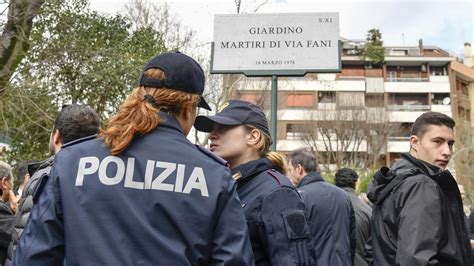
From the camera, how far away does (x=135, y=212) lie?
182 cm

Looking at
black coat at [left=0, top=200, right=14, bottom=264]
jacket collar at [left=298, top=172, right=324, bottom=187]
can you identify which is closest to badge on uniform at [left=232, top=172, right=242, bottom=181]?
black coat at [left=0, top=200, right=14, bottom=264]

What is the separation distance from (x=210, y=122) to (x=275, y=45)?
328 cm

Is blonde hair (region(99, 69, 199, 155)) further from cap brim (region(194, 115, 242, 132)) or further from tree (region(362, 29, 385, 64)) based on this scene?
tree (region(362, 29, 385, 64))

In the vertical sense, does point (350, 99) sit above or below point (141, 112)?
above

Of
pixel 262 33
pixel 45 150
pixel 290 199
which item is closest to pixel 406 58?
pixel 45 150

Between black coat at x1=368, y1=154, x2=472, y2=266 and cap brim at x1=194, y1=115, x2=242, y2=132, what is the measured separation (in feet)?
3.57

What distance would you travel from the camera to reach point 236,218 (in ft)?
6.43

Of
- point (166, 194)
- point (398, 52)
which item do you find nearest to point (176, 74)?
point (166, 194)

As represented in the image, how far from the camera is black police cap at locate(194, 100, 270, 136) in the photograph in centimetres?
279

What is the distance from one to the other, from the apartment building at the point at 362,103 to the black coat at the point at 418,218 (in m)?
18.3

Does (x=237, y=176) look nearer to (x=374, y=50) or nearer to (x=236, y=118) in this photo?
(x=236, y=118)

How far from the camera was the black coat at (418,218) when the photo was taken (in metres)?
2.93

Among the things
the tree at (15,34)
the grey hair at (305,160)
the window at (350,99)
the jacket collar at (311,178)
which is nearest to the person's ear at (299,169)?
the grey hair at (305,160)

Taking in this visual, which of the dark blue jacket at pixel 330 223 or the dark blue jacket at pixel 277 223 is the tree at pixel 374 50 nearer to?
the dark blue jacket at pixel 330 223
